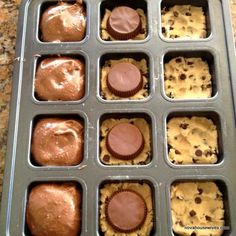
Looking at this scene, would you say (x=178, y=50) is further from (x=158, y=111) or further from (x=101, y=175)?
(x=101, y=175)

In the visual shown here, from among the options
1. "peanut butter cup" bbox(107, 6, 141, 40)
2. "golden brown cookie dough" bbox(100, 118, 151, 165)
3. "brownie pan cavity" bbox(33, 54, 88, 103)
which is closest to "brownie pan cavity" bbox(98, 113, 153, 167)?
"golden brown cookie dough" bbox(100, 118, 151, 165)

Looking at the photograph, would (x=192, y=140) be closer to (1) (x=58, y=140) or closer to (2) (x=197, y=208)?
(2) (x=197, y=208)

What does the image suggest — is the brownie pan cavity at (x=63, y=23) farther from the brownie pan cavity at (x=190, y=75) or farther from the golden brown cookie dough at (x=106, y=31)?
the brownie pan cavity at (x=190, y=75)

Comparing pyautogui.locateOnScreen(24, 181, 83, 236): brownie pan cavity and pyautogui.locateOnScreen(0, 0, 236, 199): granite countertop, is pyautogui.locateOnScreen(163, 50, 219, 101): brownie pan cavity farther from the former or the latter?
pyautogui.locateOnScreen(24, 181, 83, 236): brownie pan cavity

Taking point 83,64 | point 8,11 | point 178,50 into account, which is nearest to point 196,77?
point 178,50

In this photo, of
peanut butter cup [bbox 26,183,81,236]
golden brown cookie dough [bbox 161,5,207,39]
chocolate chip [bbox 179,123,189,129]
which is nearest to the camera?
peanut butter cup [bbox 26,183,81,236]

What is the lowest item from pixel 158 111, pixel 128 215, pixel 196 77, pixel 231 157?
pixel 128 215
